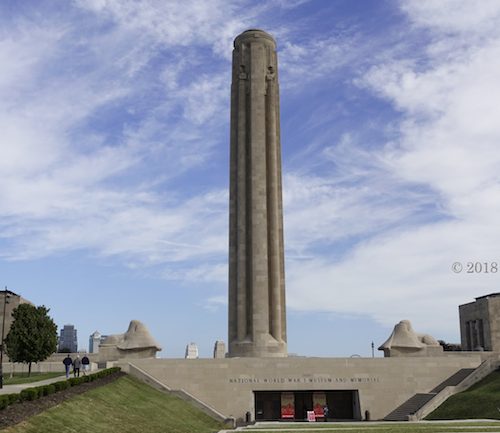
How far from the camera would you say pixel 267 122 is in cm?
6128

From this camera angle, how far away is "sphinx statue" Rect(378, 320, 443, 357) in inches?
2235

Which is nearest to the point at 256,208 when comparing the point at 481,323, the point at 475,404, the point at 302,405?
the point at 302,405

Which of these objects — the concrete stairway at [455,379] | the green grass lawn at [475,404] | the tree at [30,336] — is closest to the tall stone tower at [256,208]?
the concrete stairway at [455,379]

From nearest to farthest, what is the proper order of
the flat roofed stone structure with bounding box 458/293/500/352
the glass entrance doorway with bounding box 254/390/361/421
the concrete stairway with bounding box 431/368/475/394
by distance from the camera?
the concrete stairway with bounding box 431/368/475/394
the glass entrance doorway with bounding box 254/390/361/421
the flat roofed stone structure with bounding box 458/293/500/352

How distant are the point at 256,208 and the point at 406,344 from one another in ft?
59.0

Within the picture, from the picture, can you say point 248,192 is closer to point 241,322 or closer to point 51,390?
point 241,322

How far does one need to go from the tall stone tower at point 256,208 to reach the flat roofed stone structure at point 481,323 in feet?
97.9

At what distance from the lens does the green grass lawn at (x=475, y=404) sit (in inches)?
1625

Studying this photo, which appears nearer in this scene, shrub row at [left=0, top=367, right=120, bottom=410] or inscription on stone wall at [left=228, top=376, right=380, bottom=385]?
shrub row at [left=0, top=367, right=120, bottom=410]

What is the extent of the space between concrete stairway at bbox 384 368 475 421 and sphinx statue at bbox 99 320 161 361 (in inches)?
810

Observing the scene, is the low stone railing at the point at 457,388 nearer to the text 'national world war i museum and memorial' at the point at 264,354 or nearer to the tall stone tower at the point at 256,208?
the text 'national world war i museum and memorial' at the point at 264,354

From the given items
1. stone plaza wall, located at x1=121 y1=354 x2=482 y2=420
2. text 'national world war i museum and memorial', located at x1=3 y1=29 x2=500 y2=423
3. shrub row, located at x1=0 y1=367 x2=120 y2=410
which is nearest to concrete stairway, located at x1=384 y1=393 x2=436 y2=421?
text 'national world war i museum and memorial', located at x1=3 y1=29 x2=500 y2=423

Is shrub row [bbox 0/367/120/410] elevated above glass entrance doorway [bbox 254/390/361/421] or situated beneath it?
elevated above

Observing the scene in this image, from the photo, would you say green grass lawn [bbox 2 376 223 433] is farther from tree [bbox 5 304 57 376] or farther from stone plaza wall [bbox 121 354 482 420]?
tree [bbox 5 304 57 376]
